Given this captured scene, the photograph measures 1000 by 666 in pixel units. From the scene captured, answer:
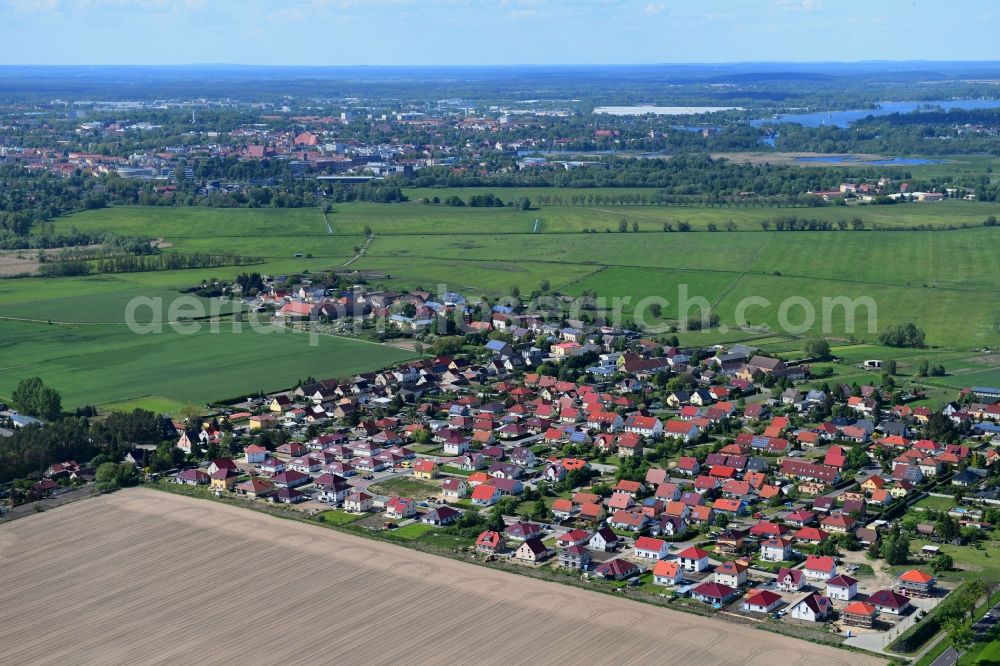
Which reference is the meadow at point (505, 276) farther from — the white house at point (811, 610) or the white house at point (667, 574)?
the white house at point (811, 610)

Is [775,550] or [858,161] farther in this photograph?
[858,161]

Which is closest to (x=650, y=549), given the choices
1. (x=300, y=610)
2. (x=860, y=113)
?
(x=300, y=610)

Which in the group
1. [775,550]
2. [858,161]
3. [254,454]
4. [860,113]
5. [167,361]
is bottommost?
[860,113]

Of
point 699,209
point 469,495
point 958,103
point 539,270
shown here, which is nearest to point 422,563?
point 469,495

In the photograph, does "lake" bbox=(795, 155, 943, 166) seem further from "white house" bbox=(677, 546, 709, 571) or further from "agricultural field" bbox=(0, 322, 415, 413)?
"white house" bbox=(677, 546, 709, 571)

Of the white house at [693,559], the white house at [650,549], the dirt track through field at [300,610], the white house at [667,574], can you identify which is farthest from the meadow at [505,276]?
the white house at [667,574]

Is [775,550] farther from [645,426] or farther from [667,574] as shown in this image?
[645,426]

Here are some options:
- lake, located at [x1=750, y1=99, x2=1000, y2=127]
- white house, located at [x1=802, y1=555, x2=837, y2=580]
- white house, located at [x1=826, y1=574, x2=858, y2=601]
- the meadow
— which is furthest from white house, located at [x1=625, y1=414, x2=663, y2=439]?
lake, located at [x1=750, y1=99, x2=1000, y2=127]

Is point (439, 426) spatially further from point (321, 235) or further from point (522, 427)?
point (321, 235)
